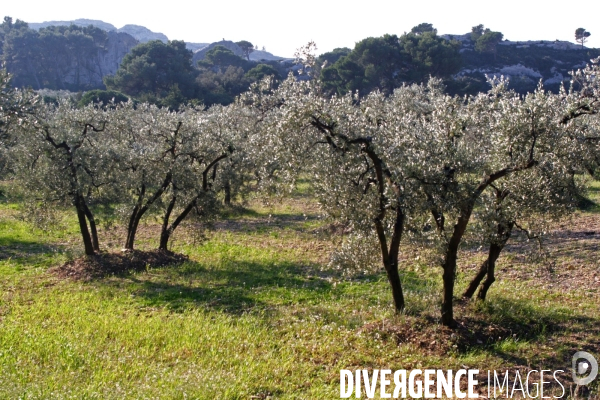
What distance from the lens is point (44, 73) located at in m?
96.8

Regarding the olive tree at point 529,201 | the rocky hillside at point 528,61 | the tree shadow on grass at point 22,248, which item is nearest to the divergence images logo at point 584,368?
the olive tree at point 529,201

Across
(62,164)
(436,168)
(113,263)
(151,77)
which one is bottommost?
(113,263)

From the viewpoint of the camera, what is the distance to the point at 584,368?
9.00m

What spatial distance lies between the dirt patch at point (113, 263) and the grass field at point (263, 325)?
39 cm

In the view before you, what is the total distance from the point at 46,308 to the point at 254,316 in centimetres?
492

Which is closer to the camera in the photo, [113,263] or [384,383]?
[384,383]

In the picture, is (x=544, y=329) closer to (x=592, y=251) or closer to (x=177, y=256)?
(x=592, y=251)

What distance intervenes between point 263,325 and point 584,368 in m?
6.30

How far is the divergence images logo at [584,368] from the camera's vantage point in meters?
8.54

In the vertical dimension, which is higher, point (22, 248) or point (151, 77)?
point (151, 77)

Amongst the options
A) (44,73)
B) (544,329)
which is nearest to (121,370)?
(544,329)

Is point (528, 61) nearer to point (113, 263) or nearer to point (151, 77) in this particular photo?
point (151, 77)

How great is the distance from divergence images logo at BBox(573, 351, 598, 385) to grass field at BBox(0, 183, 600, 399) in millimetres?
185

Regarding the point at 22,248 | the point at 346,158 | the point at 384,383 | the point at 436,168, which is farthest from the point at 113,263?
the point at 436,168
